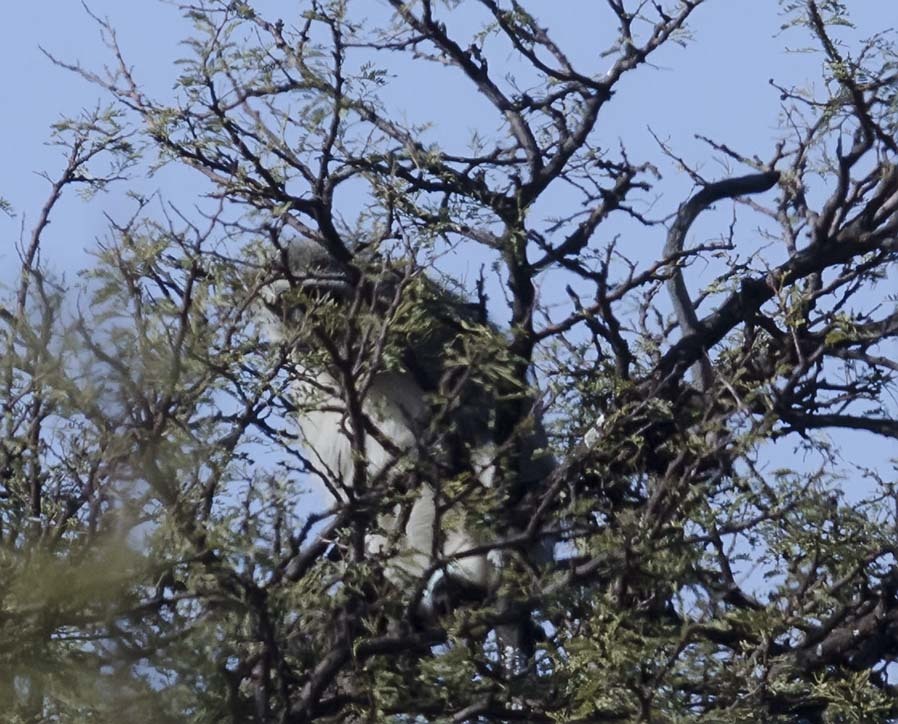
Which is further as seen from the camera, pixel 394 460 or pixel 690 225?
pixel 690 225

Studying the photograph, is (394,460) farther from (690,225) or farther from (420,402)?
(690,225)

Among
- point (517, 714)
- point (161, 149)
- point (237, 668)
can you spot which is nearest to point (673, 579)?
point (517, 714)

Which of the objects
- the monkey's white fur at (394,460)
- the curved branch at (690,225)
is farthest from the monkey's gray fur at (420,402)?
the curved branch at (690,225)

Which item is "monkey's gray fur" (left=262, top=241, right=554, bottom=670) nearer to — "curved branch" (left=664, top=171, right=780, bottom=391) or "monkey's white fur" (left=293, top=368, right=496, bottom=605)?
"monkey's white fur" (left=293, top=368, right=496, bottom=605)

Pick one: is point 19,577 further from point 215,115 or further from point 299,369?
point 215,115

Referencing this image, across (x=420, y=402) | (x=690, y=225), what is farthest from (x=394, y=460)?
(x=690, y=225)

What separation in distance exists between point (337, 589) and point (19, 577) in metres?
0.74

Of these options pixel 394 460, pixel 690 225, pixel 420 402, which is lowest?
pixel 394 460

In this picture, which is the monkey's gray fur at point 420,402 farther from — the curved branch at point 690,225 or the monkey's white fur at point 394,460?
the curved branch at point 690,225

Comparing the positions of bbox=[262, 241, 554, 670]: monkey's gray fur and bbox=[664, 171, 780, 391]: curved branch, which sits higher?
bbox=[664, 171, 780, 391]: curved branch

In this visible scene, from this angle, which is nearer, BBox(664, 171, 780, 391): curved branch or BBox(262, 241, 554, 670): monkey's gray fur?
BBox(262, 241, 554, 670): monkey's gray fur

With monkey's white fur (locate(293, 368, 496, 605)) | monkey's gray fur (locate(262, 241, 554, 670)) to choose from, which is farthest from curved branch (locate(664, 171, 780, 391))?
monkey's white fur (locate(293, 368, 496, 605))

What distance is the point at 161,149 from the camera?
3.75 m

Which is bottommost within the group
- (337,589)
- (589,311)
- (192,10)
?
(337,589)
